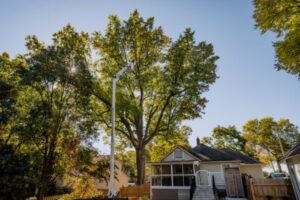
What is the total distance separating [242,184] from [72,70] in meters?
16.6

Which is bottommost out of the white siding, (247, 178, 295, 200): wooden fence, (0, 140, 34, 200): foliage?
(247, 178, 295, 200): wooden fence

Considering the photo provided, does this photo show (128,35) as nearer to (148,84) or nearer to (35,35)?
(148,84)

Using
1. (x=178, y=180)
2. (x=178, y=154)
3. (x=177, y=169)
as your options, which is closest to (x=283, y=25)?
(x=178, y=154)

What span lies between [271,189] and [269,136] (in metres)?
32.8

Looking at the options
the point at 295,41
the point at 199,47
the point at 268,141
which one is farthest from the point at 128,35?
the point at 268,141

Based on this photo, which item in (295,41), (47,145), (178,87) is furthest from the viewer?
(178,87)

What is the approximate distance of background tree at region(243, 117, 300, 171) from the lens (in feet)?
126

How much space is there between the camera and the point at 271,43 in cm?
959

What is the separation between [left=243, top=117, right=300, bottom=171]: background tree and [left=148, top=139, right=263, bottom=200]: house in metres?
23.8

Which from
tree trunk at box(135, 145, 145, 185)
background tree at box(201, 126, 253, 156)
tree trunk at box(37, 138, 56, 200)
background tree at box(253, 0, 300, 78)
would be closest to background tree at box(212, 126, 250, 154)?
background tree at box(201, 126, 253, 156)

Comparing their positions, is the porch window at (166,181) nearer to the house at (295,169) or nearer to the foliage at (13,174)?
the house at (295,169)

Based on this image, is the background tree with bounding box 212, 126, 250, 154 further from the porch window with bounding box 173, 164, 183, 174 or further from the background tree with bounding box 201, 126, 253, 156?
the porch window with bounding box 173, 164, 183, 174

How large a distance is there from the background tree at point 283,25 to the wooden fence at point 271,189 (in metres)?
6.91

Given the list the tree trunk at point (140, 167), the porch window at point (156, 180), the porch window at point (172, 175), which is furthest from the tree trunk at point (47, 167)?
the porch window at point (172, 175)
